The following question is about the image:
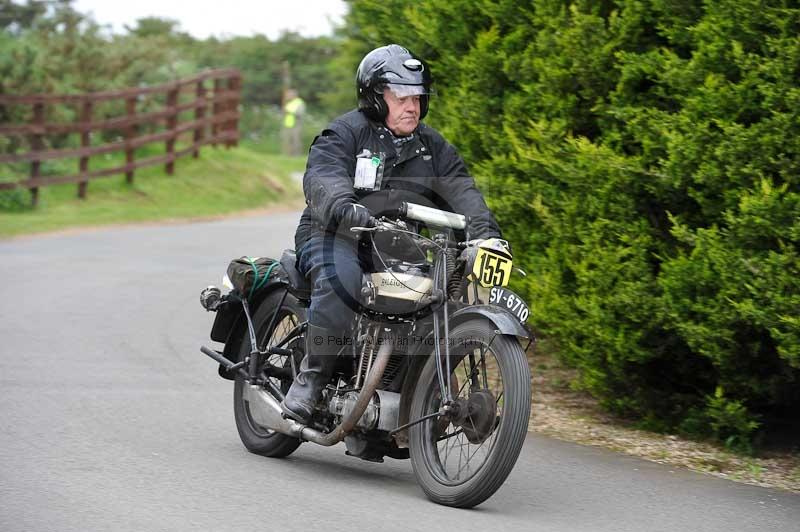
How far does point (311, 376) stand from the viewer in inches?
257

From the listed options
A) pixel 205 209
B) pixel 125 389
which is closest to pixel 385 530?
pixel 125 389

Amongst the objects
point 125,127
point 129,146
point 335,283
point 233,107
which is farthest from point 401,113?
point 233,107

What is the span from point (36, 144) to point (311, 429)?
16.3 m

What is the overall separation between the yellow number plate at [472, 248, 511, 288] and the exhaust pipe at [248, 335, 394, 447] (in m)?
0.68

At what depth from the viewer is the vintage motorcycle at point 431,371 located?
5.71 metres

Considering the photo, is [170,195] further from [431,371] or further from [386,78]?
[431,371]

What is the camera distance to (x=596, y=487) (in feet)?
21.2

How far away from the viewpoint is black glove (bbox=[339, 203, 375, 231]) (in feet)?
19.7

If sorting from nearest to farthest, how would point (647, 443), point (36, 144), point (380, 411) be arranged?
point (380, 411), point (647, 443), point (36, 144)

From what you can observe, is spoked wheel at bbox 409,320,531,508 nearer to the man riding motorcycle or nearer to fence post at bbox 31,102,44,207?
the man riding motorcycle

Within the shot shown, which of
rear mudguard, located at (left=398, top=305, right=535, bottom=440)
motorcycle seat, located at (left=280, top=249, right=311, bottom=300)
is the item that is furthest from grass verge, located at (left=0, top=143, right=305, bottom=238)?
rear mudguard, located at (left=398, top=305, right=535, bottom=440)

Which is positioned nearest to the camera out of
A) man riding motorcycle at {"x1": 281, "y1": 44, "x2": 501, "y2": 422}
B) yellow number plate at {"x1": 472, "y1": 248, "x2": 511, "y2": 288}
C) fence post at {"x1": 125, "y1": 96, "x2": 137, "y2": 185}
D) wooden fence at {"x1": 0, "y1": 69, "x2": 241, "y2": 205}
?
yellow number plate at {"x1": 472, "y1": 248, "x2": 511, "y2": 288}

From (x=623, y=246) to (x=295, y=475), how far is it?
236 cm

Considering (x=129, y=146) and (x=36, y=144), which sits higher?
(x=36, y=144)
